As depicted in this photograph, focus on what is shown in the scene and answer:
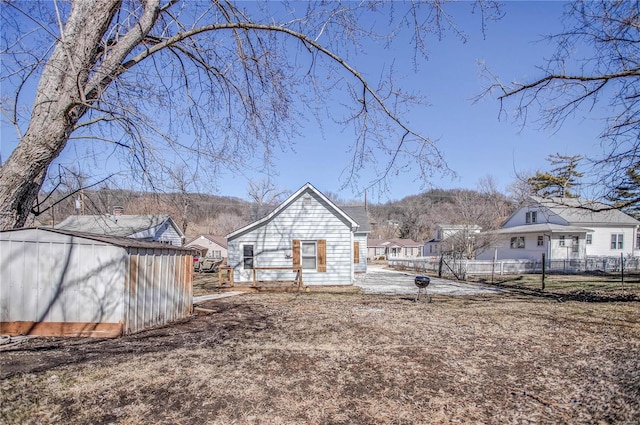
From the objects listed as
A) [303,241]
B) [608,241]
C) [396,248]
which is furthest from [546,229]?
[396,248]

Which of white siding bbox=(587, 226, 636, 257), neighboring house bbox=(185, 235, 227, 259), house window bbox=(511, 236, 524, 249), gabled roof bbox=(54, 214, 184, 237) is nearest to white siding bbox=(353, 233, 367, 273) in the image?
gabled roof bbox=(54, 214, 184, 237)

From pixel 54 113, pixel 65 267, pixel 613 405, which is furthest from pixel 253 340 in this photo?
A: pixel 613 405

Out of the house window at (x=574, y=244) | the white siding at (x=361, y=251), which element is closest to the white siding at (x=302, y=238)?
the white siding at (x=361, y=251)

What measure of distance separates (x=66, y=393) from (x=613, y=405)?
18.2ft

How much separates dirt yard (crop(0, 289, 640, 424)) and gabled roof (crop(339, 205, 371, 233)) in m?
13.6

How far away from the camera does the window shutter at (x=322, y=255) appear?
15127 mm

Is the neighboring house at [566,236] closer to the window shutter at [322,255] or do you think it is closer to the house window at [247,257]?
the window shutter at [322,255]

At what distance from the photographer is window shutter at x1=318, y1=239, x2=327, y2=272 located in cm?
1513

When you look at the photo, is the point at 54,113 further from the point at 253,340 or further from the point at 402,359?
the point at 402,359

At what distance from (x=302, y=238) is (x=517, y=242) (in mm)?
22032

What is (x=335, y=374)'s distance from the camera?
15.2 feet

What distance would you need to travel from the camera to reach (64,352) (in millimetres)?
5324

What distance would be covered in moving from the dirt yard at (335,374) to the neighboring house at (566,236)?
70.0 feet

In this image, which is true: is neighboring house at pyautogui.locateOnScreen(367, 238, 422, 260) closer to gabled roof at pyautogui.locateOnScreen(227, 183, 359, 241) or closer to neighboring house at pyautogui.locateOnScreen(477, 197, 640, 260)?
neighboring house at pyautogui.locateOnScreen(477, 197, 640, 260)
